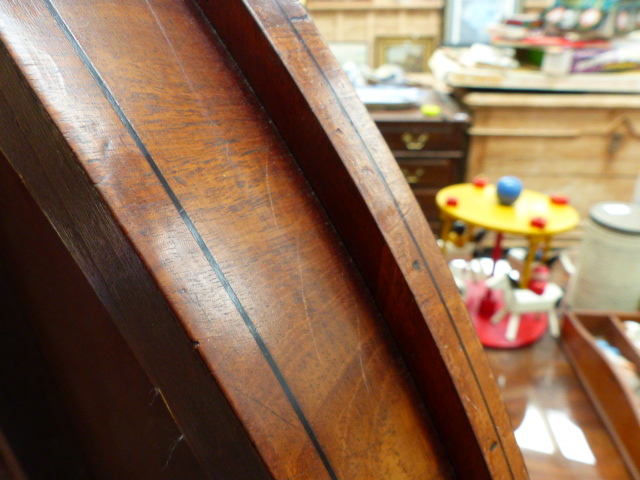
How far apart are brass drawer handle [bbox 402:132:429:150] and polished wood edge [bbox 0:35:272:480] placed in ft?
7.40

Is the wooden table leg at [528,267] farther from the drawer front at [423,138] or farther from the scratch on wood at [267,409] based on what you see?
the scratch on wood at [267,409]

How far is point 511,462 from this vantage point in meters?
0.40

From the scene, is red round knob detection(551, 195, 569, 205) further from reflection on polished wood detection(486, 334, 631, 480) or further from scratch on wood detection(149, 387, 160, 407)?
scratch on wood detection(149, 387, 160, 407)

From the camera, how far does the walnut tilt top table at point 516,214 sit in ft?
5.46

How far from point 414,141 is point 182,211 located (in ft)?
7.46

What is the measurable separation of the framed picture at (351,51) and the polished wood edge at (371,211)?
2928mm

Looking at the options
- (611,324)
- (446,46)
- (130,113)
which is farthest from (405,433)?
(446,46)

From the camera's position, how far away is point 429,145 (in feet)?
7.94

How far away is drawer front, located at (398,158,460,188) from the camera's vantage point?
2463mm

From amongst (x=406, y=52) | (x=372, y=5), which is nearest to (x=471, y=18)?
(x=406, y=52)

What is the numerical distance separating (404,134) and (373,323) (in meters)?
2.15

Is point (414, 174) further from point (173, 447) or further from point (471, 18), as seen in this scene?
point (173, 447)

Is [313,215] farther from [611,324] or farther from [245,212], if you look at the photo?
[611,324]

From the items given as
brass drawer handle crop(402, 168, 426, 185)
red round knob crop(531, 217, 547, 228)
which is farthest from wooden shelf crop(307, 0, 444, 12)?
red round knob crop(531, 217, 547, 228)
